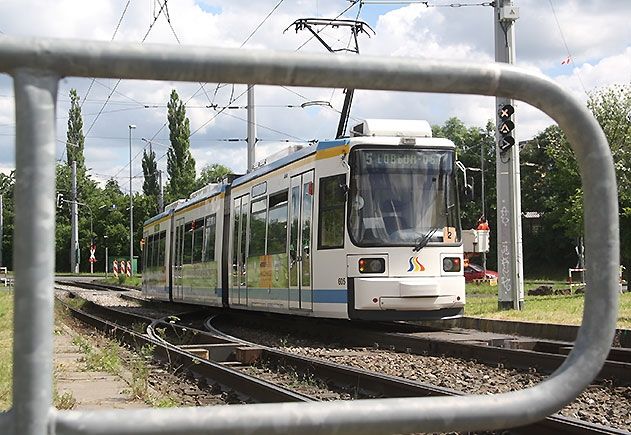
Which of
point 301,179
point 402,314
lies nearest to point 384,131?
point 301,179

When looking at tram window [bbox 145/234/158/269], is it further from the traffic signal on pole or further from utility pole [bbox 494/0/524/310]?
the traffic signal on pole

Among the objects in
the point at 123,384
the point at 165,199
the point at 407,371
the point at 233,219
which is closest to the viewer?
the point at 123,384

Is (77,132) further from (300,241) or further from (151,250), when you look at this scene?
(300,241)

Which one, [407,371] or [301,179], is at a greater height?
[301,179]

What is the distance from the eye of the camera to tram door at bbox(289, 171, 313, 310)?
1592 centimetres

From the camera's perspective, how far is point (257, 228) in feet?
61.7

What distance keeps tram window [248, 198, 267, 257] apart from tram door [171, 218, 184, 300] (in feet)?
26.2

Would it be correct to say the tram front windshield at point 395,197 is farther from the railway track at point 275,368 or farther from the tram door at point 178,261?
the tram door at point 178,261

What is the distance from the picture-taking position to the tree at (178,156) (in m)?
95.8

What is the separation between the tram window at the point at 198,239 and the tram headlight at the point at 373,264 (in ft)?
31.2

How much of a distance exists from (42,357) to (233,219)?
61.7 ft

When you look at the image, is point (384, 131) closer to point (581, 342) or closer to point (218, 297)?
point (218, 297)

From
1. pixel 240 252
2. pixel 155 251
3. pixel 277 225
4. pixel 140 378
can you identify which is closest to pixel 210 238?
pixel 240 252

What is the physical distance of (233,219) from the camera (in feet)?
67.7
